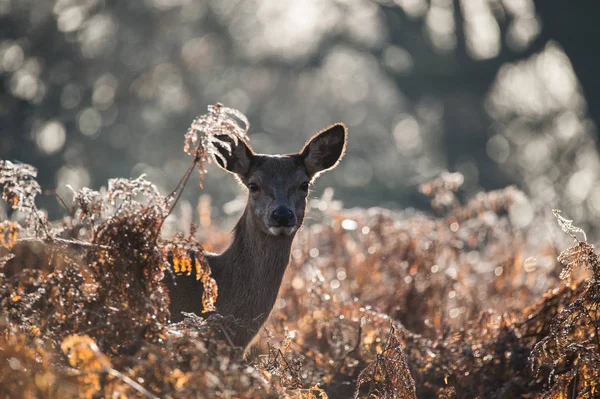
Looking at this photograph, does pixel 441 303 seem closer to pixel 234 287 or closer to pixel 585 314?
pixel 234 287

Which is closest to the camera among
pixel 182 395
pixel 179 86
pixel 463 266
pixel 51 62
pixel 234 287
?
pixel 182 395

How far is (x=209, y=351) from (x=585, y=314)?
7.99 feet

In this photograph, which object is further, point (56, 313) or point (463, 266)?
point (463, 266)

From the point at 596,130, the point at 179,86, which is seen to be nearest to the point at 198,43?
the point at 179,86

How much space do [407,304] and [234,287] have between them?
254 centimetres

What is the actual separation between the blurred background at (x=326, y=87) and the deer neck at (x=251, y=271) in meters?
11.4

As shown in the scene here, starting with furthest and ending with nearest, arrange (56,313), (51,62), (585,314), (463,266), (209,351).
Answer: (51,62), (463,266), (585,314), (56,313), (209,351)

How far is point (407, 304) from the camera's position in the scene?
8.80 m

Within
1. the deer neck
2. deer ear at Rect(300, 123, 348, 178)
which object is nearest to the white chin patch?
the deer neck

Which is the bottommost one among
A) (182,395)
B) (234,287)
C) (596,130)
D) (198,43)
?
(182,395)

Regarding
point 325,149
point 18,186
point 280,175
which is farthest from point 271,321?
point 18,186

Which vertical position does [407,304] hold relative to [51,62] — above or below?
below

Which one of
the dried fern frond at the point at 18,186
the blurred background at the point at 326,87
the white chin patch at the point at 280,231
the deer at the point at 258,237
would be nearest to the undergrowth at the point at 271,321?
the dried fern frond at the point at 18,186

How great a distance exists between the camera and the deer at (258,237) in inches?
266
